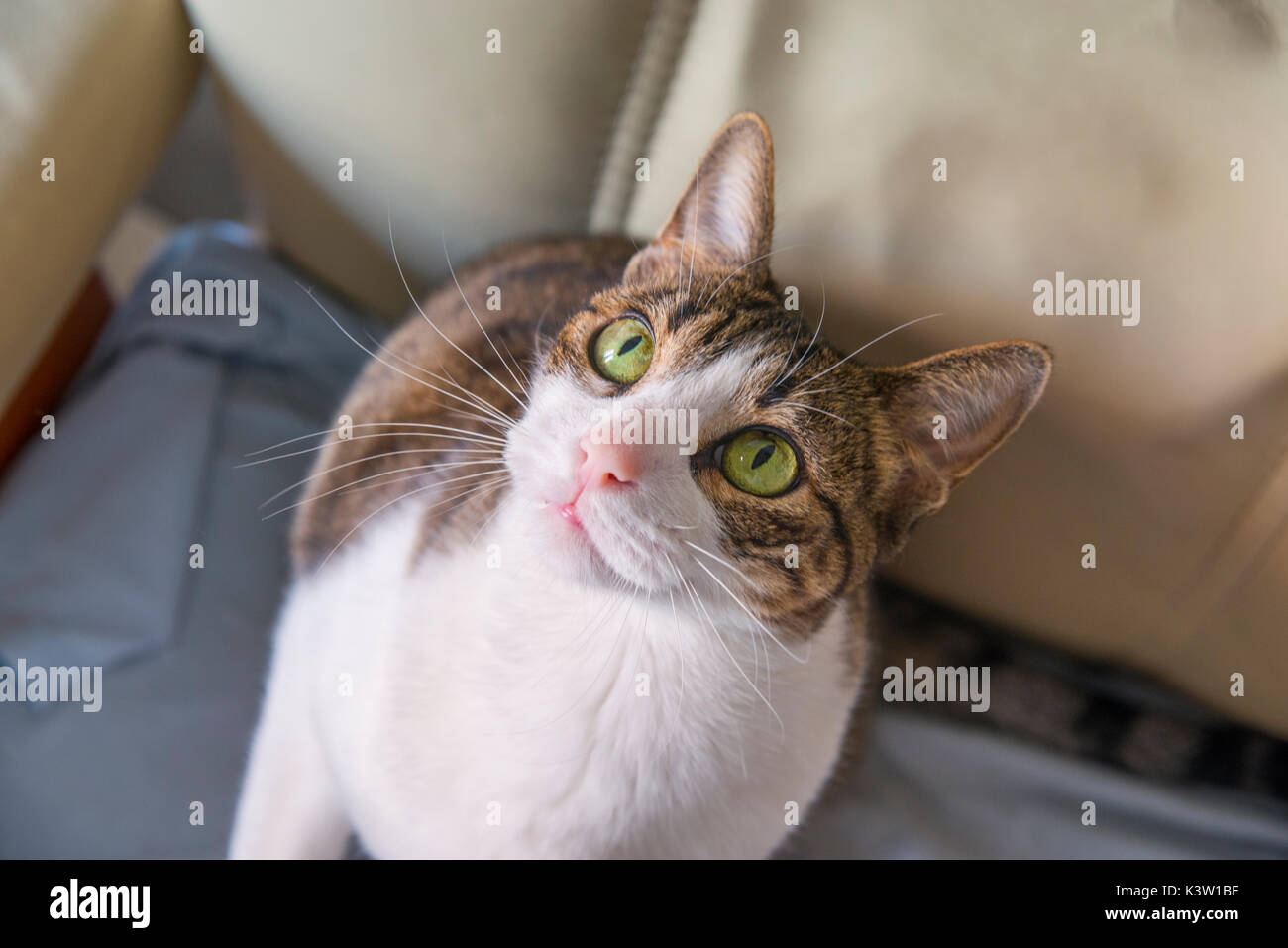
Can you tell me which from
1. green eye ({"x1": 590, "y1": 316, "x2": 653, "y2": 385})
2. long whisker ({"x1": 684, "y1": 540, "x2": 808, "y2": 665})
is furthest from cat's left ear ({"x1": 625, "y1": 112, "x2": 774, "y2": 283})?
long whisker ({"x1": 684, "y1": 540, "x2": 808, "y2": 665})

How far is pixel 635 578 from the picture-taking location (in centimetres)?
82

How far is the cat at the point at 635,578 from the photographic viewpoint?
852 mm

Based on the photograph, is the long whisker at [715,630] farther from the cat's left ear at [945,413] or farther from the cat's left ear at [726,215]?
the cat's left ear at [726,215]

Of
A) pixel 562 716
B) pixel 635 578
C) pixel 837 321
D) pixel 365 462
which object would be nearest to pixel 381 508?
pixel 365 462

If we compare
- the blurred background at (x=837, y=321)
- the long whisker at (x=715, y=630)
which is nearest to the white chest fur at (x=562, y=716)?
the long whisker at (x=715, y=630)

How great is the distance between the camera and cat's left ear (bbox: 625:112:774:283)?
0.95 metres

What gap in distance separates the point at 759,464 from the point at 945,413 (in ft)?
0.69

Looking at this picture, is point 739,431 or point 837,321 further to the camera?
point 837,321

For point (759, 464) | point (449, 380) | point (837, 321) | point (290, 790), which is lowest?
point (290, 790)

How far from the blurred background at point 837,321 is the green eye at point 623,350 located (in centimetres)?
40

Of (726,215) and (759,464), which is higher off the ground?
(726,215)

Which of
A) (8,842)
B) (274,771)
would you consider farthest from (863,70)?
(8,842)

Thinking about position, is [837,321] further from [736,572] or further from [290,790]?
[290,790]

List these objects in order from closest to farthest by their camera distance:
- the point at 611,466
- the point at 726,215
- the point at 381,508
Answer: the point at 611,466 < the point at 726,215 < the point at 381,508
